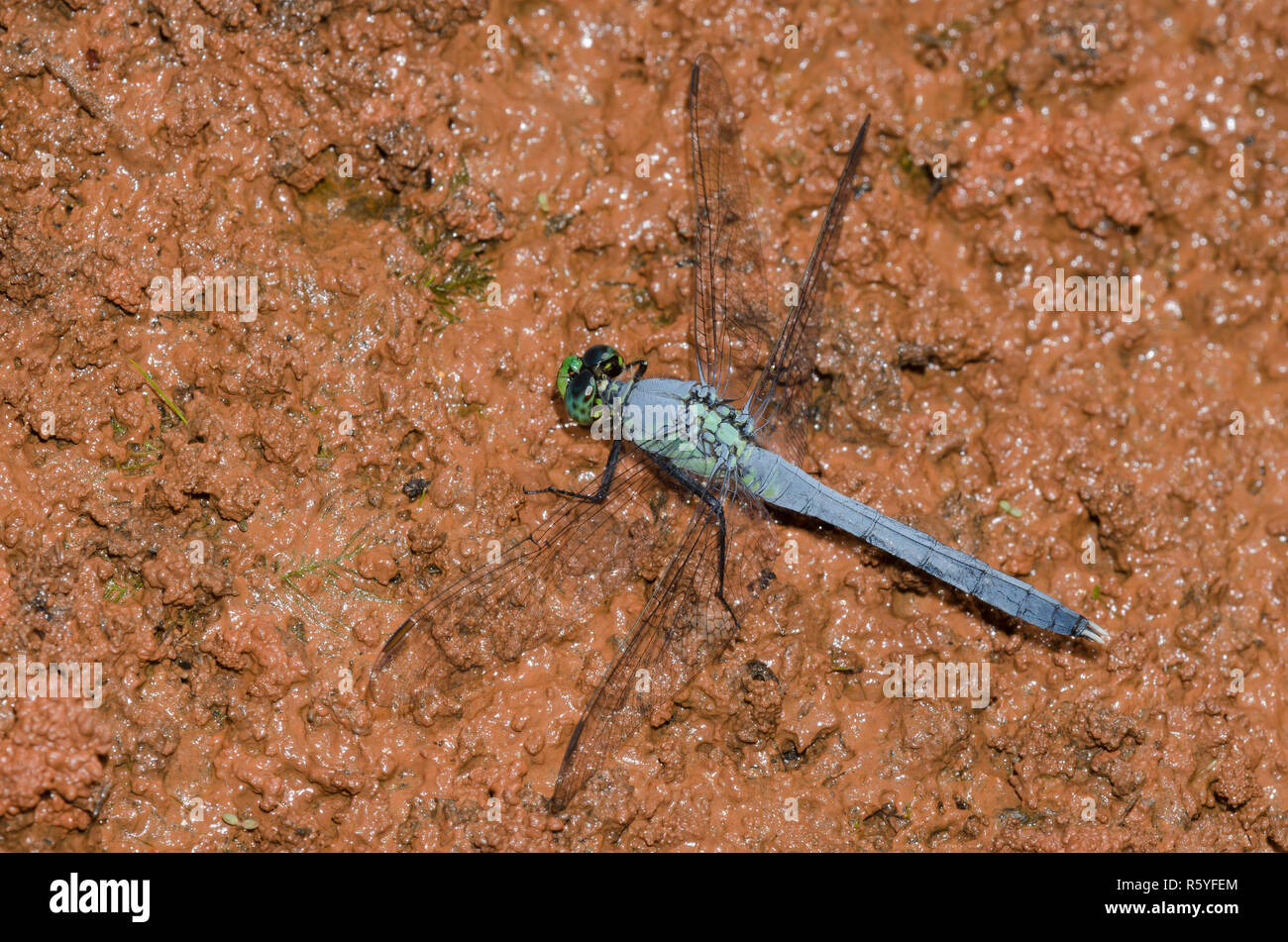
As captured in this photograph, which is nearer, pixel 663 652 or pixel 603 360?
pixel 663 652

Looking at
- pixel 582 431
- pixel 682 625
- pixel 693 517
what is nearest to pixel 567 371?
pixel 582 431

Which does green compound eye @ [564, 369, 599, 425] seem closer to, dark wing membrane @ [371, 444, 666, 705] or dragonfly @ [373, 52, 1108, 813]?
dragonfly @ [373, 52, 1108, 813]

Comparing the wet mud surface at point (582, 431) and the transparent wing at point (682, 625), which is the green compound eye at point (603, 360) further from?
the transparent wing at point (682, 625)

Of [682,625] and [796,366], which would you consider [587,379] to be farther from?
[682,625]

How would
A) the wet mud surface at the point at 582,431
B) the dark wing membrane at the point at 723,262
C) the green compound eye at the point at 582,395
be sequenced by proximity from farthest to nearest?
the dark wing membrane at the point at 723,262
the green compound eye at the point at 582,395
the wet mud surface at the point at 582,431

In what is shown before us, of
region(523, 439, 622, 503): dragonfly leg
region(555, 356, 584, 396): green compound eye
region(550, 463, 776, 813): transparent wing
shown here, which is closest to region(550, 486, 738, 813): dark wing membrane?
region(550, 463, 776, 813): transparent wing

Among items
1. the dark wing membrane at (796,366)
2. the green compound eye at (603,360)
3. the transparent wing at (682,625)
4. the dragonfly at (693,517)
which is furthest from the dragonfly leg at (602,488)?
the dark wing membrane at (796,366)
